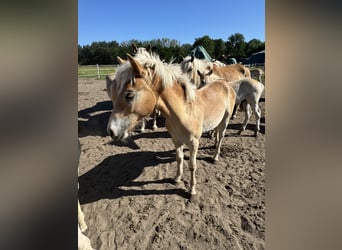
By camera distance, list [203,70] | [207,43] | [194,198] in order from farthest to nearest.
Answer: [207,43] → [203,70] → [194,198]

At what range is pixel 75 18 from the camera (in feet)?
1.19

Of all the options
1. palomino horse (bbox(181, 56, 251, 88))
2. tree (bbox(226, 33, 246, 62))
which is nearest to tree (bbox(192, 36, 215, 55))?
tree (bbox(226, 33, 246, 62))

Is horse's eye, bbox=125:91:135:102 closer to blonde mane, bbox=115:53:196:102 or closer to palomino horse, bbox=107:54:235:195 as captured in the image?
palomino horse, bbox=107:54:235:195

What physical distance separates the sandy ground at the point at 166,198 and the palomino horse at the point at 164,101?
0.39 metres

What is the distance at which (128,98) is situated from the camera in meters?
2.17

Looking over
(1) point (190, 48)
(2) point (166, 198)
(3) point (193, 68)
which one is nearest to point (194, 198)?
(2) point (166, 198)

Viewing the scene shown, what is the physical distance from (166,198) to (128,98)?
1641mm

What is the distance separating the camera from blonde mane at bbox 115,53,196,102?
220cm

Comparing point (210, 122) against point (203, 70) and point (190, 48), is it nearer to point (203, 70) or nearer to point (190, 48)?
point (203, 70)
